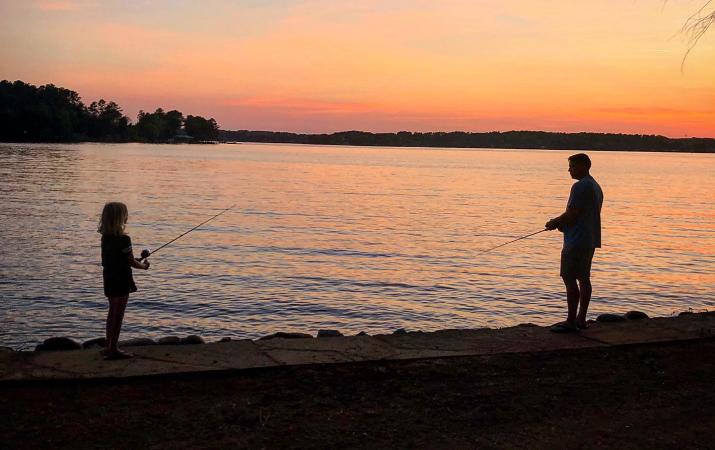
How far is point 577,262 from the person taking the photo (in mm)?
7219

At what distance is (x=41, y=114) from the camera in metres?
170

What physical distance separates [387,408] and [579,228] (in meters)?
3.31

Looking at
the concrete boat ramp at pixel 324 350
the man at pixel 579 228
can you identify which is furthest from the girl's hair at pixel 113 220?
the man at pixel 579 228

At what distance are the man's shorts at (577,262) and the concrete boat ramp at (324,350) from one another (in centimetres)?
63

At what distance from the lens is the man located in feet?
23.4

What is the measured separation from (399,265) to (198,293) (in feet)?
20.9

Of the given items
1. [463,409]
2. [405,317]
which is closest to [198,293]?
[405,317]

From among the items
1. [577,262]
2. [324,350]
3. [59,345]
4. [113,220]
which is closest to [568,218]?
[577,262]

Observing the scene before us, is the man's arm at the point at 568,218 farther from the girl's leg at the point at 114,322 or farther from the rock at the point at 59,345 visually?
the rock at the point at 59,345

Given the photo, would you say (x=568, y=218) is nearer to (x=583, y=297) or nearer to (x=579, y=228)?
(x=579, y=228)

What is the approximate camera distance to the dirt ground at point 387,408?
4.38 metres

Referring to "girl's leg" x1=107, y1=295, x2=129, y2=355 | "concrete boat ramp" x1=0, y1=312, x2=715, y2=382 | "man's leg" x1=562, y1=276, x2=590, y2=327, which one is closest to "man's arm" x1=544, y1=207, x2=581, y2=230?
"man's leg" x1=562, y1=276, x2=590, y2=327

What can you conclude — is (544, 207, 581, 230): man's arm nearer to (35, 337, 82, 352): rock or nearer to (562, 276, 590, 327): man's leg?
(562, 276, 590, 327): man's leg

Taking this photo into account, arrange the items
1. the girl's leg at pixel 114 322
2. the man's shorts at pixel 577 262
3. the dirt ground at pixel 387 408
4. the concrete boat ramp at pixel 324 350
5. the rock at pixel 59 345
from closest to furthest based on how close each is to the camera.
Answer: the dirt ground at pixel 387 408, the concrete boat ramp at pixel 324 350, the girl's leg at pixel 114 322, the rock at pixel 59 345, the man's shorts at pixel 577 262
